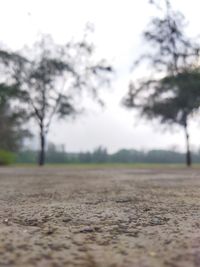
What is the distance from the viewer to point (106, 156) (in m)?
41.1

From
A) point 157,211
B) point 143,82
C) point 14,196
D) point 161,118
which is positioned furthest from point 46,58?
point 157,211

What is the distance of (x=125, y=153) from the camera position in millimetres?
39844

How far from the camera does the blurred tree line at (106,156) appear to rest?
1444 inches

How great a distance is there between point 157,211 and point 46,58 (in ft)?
76.2

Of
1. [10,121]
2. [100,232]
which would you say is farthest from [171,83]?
[100,232]

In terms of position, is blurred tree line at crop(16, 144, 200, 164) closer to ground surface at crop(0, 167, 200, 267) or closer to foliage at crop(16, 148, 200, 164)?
foliage at crop(16, 148, 200, 164)

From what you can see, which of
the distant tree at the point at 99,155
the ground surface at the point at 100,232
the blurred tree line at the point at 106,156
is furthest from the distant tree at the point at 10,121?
the ground surface at the point at 100,232

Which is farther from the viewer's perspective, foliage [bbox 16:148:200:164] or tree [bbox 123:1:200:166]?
foliage [bbox 16:148:200:164]

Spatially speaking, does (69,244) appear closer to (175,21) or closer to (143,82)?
(175,21)

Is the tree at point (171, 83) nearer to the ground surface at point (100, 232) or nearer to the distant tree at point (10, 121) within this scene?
the distant tree at point (10, 121)

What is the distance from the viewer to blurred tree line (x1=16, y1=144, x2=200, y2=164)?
120ft

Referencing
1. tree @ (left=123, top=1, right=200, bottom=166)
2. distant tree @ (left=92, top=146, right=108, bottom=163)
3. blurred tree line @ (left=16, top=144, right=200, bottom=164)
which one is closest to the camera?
tree @ (left=123, top=1, right=200, bottom=166)

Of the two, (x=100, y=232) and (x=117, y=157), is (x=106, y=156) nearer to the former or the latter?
(x=117, y=157)

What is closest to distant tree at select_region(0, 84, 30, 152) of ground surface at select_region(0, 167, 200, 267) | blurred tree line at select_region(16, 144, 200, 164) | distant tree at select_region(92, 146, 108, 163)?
blurred tree line at select_region(16, 144, 200, 164)
